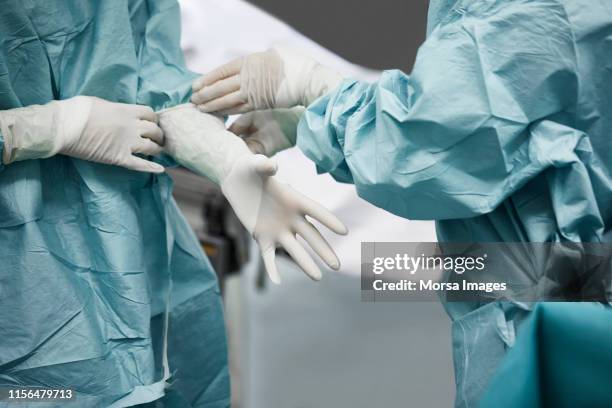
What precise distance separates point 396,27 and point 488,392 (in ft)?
2.70

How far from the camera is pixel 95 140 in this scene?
4.02 ft

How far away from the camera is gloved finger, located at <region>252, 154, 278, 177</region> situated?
118 cm

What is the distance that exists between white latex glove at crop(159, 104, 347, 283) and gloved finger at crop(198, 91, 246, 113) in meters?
0.04

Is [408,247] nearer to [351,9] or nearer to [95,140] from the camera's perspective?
[95,140]

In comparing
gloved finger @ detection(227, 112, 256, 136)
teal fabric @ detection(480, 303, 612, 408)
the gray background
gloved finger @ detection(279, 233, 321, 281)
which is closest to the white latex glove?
gloved finger @ detection(279, 233, 321, 281)

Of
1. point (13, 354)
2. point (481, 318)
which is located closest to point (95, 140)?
point (13, 354)

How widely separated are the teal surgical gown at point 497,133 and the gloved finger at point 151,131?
0.34m

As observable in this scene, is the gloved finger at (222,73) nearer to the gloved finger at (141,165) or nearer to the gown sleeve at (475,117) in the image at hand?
the gloved finger at (141,165)

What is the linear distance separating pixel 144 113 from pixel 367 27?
55 cm

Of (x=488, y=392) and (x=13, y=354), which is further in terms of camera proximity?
(x=13, y=354)

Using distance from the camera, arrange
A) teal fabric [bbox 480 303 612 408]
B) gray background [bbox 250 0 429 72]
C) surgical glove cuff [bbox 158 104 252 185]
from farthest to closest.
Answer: gray background [bbox 250 0 429 72]
surgical glove cuff [bbox 158 104 252 185]
teal fabric [bbox 480 303 612 408]

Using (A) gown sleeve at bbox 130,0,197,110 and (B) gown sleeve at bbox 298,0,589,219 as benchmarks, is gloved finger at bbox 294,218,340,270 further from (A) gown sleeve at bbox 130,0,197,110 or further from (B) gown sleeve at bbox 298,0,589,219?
(A) gown sleeve at bbox 130,0,197,110

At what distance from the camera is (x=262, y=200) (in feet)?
4.03

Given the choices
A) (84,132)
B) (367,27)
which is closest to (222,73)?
(84,132)
